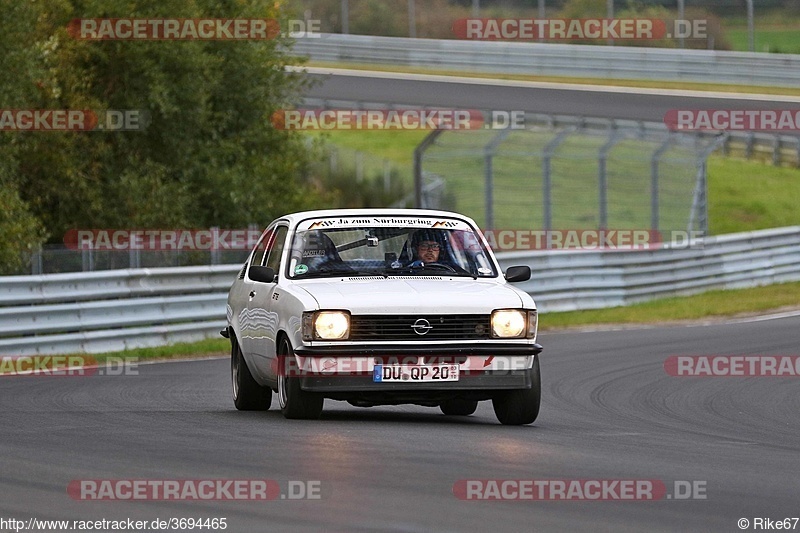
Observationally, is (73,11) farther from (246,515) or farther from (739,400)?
(246,515)

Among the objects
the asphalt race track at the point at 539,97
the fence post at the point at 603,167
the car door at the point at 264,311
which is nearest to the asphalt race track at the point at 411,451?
the car door at the point at 264,311

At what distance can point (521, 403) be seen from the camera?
34.4 feet

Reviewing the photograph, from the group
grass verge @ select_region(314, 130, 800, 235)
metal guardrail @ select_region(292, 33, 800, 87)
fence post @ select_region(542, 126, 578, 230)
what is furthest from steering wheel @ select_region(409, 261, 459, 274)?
grass verge @ select_region(314, 130, 800, 235)

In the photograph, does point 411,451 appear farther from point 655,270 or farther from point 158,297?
point 655,270

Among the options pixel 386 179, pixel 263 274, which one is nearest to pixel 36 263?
pixel 263 274

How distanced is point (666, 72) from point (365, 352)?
2794 centimetres

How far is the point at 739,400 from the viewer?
12.9 m

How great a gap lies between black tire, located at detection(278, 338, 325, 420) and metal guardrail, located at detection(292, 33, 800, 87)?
27.1 meters

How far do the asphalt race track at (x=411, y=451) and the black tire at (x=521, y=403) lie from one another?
0.11m

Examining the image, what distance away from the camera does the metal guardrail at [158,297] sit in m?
17.2

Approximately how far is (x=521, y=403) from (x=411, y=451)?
1.95 m

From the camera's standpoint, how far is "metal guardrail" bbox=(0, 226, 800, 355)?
17.2m

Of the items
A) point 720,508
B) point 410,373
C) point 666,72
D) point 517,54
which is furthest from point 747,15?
point 720,508

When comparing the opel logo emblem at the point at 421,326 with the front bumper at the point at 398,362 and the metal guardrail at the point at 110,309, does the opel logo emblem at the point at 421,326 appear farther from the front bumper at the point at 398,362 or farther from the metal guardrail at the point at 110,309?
the metal guardrail at the point at 110,309
